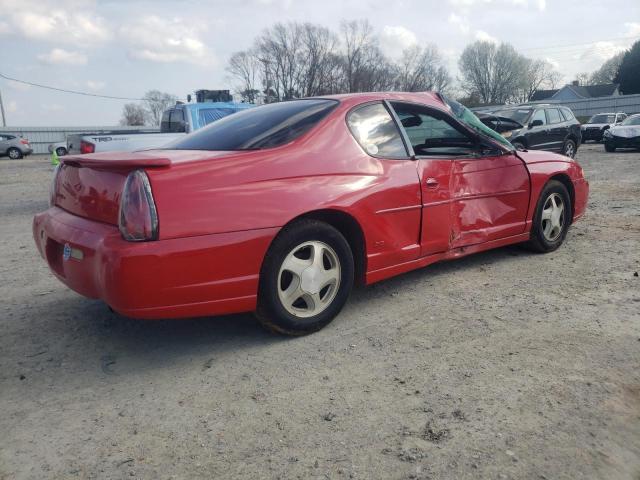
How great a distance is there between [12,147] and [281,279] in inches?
1290

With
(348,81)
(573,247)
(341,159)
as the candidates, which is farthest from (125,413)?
(348,81)

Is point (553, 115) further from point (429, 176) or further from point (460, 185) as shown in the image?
point (429, 176)

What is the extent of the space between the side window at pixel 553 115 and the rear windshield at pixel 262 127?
1167 centimetres

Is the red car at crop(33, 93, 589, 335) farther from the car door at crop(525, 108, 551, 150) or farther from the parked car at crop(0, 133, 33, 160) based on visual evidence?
the parked car at crop(0, 133, 33, 160)

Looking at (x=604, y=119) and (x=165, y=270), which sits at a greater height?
(x=604, y=119)

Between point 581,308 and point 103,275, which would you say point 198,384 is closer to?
point 103,275

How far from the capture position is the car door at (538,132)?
41.8 feet

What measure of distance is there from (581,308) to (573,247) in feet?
5.89

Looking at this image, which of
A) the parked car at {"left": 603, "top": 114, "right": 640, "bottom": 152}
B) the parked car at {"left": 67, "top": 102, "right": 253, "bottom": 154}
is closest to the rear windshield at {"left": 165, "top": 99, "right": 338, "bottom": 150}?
the parked car at {"left": 67, "top": 102, "right": 253, "bottom": 154}

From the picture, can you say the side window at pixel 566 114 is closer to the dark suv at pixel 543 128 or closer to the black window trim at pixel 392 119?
the dark suv at pixel 543 128

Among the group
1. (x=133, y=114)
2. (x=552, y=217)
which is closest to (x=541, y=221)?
(x=552, y=217)

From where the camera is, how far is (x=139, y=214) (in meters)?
2.58

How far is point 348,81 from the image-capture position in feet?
203

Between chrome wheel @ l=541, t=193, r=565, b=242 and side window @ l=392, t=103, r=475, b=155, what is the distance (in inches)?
43.5
